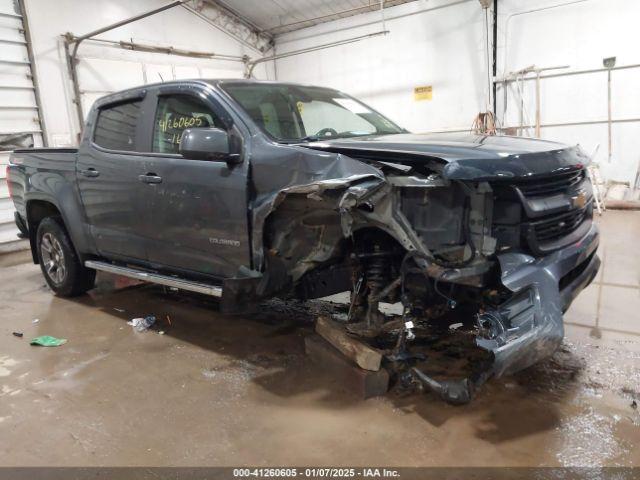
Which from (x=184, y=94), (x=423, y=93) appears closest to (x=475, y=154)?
(x=184, y=94)

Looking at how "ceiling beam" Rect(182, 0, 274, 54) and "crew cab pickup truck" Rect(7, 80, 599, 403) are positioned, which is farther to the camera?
"ceiling beam" Rect(182, 0, 274, 54)

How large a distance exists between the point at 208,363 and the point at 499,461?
6.34 ft

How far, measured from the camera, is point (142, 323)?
3959mm

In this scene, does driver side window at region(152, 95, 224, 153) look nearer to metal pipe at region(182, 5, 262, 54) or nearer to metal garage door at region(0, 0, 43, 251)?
metal garage door at region(0, 0, 43, 251)

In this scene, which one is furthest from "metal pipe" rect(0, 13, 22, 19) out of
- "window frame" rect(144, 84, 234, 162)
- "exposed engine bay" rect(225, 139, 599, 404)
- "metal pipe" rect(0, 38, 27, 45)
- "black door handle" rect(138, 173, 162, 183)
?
"exposed engine bay" rect(225, 139, 599, 404)

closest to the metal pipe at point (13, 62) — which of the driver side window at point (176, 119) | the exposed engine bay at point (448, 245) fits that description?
the driver side window at point (176, 119)

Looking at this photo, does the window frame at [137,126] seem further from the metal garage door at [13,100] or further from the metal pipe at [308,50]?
the metal pipe at [308,50]

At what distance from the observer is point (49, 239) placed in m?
4.71

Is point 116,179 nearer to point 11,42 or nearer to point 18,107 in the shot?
point 18,107

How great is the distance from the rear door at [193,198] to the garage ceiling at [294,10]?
25.9 feet

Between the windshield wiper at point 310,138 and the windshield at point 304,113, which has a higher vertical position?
the windshield at point 304,113

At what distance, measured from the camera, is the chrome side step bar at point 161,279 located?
3.18m

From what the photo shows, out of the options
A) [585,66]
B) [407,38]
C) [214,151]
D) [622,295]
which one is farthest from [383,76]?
[214,151]

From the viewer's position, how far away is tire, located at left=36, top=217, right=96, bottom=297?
4.55 m
